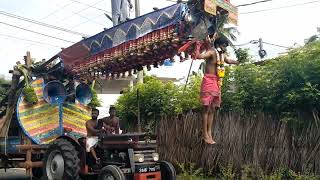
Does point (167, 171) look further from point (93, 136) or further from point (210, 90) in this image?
point (210, 90)

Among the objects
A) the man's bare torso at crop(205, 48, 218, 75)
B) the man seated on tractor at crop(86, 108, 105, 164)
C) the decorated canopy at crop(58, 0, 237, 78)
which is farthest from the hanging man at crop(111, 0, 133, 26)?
the man's bare torso at crop(205, 48, 218, 75)

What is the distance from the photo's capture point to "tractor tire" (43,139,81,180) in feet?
30.8

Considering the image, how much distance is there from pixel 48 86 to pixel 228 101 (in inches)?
175

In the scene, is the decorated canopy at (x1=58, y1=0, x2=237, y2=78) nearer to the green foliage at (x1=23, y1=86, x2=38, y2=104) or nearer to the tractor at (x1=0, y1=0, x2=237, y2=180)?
the tractor at (x1=0, y1=0, x2=237, y2=180)

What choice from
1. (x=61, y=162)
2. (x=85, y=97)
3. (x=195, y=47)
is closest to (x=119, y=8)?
(x=85, y=97)

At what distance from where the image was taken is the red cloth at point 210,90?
6320mm

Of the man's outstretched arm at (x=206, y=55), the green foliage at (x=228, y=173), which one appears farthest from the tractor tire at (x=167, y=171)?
the man's outstretched arm at (x=206, y=55)

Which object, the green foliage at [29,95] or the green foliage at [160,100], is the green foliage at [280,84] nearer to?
the green foliage at [160,100]

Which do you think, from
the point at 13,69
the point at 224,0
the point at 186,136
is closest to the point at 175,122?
the point at 186,136

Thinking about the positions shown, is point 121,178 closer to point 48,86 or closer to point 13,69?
point 48,86

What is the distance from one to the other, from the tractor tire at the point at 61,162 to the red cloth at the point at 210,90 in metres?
4.14

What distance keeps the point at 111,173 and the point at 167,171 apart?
1265 millimetres

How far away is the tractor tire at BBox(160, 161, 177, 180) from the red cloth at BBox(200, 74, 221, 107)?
328 centimetres

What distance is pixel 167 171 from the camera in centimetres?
933
